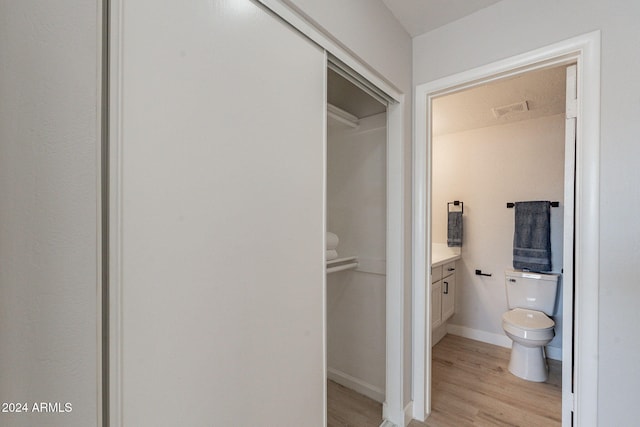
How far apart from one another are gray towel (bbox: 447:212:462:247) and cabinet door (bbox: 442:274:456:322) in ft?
1.24

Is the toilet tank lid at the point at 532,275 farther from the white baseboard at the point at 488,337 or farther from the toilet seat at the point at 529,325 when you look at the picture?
the white baseboard at the point at 488,337

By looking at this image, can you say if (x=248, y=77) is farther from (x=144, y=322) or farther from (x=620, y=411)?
(x=620, y=411)

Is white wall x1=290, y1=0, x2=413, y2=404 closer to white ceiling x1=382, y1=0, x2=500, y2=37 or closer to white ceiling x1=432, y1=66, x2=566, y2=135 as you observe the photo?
white ceiling x1=382, y1=0, x2=500, y2=37

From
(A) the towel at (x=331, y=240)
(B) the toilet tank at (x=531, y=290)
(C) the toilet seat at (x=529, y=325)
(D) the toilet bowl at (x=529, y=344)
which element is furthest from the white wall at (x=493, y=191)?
(A) the towel at (x=331, y=240)

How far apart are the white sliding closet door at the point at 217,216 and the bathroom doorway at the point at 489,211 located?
1.53 meters

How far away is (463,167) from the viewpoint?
332 centimetres

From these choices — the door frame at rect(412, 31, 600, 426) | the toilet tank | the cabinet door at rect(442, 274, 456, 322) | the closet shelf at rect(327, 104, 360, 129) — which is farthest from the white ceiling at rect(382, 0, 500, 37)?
the toilet tank

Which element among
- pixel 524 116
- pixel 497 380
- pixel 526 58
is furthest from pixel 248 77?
pixel 524 116

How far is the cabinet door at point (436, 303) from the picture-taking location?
2646 mm

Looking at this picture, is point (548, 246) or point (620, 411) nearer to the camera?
point (620, 411)

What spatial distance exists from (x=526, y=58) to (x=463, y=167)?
6.53 ft

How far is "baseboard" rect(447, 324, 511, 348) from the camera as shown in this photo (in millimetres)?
2932

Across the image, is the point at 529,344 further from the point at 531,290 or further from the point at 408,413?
the point at 408,413

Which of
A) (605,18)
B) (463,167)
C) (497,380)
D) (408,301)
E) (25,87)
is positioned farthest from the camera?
(463,167)
